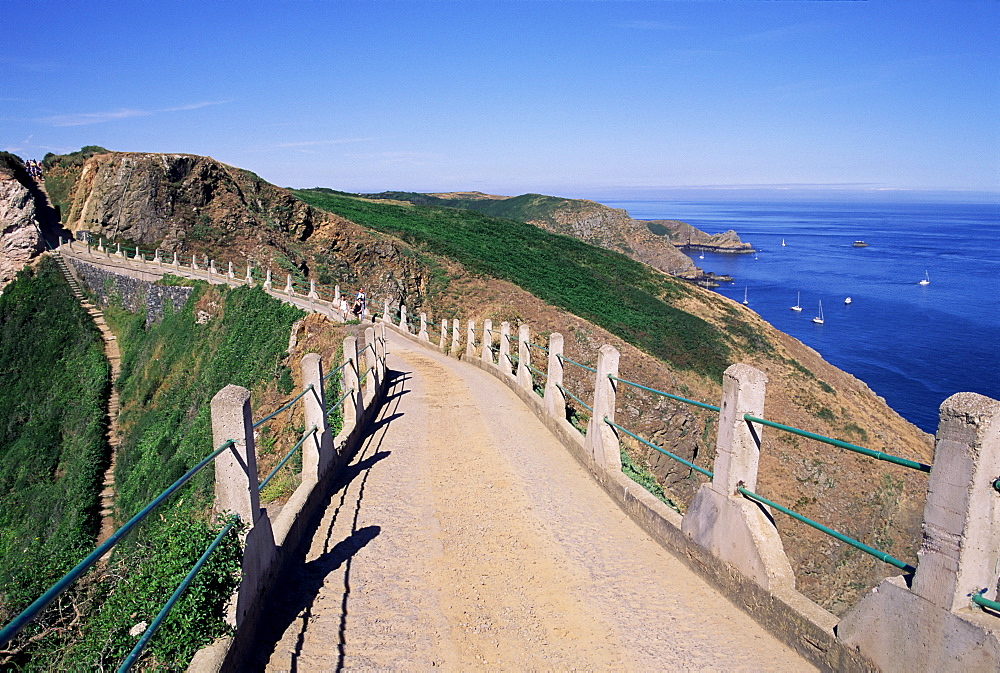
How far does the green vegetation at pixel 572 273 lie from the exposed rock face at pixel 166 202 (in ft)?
41.4

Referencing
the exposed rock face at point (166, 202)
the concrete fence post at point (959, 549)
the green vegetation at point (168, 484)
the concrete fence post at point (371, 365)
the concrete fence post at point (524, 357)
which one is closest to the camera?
the concrete fence post at point (959, 549)

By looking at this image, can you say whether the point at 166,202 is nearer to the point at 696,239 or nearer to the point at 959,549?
the point at 959,549

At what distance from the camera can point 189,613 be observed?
3.92 m

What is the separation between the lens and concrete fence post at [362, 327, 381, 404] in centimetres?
1318

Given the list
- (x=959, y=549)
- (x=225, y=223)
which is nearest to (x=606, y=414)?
(x=959, y=549)

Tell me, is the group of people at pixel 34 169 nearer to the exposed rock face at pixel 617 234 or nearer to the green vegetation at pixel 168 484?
the green vegetation at pixel 168 484

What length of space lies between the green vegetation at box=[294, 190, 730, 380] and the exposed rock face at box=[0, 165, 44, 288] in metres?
19.8

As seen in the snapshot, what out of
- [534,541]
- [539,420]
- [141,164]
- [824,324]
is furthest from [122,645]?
[824,324]

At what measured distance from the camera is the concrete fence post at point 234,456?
4410 mm

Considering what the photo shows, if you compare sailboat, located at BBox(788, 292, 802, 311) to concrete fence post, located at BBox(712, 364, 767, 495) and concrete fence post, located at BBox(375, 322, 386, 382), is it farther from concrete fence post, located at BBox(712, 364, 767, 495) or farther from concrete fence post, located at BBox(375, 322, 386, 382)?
concrete fence post, located at BBox(712, 364, 767, 495)

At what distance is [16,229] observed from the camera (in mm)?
37625

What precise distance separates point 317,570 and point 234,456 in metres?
1.85

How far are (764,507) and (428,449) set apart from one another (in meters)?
6.12

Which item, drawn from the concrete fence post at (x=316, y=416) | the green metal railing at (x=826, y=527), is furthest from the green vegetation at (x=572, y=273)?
the green metal railing at (x=826, y=527)
